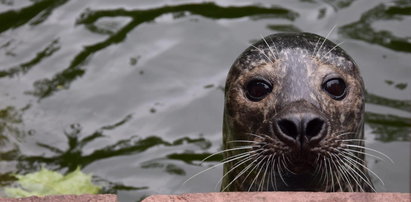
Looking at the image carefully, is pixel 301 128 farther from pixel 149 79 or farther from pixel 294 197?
pixel 149 79

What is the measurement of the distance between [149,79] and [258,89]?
3.46 m

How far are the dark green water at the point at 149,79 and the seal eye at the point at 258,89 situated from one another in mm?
2404

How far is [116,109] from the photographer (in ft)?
29.5

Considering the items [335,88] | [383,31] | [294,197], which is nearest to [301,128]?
[335,88]

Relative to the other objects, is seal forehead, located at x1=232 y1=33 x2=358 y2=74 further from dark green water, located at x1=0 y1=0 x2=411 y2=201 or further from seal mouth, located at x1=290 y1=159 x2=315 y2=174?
dark green water, located at x1=0 y1=0 x2=411 y2=201

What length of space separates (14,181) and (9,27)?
2.30m

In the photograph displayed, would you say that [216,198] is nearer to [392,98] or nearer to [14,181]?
[14,181]

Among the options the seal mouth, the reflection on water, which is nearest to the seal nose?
the seal mouth

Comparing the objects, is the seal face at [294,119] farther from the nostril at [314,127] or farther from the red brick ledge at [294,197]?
the red brick ledge at [294,197]

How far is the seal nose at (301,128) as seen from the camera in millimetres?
5305

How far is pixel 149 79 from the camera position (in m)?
9.26

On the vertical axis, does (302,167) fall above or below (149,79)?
below

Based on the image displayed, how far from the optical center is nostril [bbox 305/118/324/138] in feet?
17.5

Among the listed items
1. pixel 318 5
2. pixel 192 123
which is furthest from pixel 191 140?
pixel 318 5
